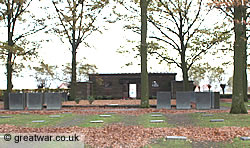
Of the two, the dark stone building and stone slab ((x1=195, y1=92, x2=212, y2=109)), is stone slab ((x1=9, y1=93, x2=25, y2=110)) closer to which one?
stone slab ((x1=195, y1=92, x2=212, y2=109))

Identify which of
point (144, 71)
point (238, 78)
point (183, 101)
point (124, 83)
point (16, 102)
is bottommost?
point (16, 102)

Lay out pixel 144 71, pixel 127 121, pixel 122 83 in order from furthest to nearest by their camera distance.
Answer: pixel 122 83 < pixel 144 71 < pixel 127 121

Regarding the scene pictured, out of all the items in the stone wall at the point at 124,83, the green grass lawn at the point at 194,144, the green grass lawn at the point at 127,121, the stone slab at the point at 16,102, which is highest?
the stone wall at the point at 124,83

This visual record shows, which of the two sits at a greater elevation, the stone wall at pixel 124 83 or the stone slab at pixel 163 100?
the stone wall at pixel 124 83

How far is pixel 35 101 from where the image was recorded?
17688 mm

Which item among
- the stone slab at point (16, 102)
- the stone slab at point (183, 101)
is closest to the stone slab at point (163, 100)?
the stone slab at point (183, 101)

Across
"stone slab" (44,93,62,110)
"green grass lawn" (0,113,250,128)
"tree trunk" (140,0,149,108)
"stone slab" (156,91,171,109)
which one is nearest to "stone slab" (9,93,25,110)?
"stone slab" (44,93,62,110)

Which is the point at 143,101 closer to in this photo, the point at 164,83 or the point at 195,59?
the point at 195,59

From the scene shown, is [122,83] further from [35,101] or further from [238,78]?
[238,78]

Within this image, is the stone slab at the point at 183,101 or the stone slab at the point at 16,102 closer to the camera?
the stone slab at the point at 183,101

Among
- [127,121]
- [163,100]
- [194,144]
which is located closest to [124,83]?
[163,100]

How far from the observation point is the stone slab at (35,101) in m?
17.6

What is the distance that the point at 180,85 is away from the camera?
3316 cm

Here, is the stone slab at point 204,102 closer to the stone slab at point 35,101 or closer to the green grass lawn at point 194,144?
the stone slab at point 35,101
